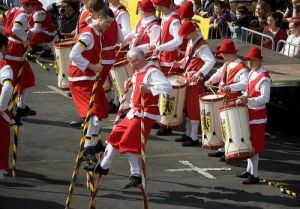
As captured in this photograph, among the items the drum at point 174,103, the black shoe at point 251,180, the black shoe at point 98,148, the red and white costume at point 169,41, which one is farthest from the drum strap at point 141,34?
the black shoe at point 251,180

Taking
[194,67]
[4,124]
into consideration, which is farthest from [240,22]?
[4,124]

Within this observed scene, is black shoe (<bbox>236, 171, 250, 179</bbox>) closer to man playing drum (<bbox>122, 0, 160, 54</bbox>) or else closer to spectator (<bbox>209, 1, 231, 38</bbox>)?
man playing drum (<bbox>122, 0, 160, 54</bbox>)

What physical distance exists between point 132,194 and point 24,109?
14.9ft

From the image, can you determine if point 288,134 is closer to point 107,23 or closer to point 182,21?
point 182,21

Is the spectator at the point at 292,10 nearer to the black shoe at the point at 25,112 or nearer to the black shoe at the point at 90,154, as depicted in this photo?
the black shoe at the point at 25,112

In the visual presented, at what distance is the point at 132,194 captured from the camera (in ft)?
37.6

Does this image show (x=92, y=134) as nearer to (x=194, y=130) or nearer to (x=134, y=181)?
(x=134, y=181)

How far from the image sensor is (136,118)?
10.9 meters

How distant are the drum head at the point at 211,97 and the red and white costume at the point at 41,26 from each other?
3769 mm

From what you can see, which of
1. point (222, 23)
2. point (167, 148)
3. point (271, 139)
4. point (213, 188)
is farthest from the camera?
point (222, 23)

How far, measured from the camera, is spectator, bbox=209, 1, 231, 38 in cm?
1845

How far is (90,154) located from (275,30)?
253 inches

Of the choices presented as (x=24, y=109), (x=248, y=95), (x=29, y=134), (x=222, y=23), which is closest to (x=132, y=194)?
(x=248, y=95)

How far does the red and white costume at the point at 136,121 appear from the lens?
1081cm
